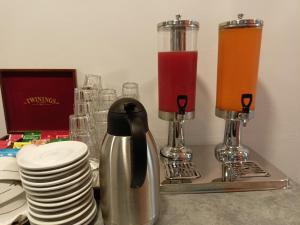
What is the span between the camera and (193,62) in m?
0.73

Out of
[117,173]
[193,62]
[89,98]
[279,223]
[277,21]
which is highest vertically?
[277,21]

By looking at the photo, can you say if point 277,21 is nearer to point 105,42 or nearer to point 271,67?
point 271,67

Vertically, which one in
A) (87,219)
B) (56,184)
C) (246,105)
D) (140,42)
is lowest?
(87,219)

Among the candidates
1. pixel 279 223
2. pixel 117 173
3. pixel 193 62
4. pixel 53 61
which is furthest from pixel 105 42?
pixel 279 223

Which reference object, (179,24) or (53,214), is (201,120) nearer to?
(179,24)

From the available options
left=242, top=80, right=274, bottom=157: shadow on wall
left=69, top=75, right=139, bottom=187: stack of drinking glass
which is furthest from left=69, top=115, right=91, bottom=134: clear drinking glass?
left=242, top=80, right=274, bottom=157: shadow on wall

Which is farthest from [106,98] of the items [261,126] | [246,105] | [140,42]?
[261,126]

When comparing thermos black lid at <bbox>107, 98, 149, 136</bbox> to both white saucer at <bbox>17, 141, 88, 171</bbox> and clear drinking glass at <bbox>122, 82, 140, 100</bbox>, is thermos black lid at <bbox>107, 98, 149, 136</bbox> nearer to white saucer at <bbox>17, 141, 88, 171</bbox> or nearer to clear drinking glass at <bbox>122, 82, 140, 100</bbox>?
white saucer at <bbox>17, 141, 88, 171</bbox>

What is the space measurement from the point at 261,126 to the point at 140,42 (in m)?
0.62

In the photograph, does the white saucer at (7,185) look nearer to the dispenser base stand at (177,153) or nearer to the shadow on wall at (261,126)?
the dispenser base stand at (177,153)

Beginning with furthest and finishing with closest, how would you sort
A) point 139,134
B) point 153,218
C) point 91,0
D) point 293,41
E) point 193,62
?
point 293,41 → point 91,0 → point 193,62 → point 153,218 → point 139,134

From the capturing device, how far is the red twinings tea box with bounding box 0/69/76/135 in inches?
34.7

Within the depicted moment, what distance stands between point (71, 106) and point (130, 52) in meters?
0.31

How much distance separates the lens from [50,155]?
1.66ft
